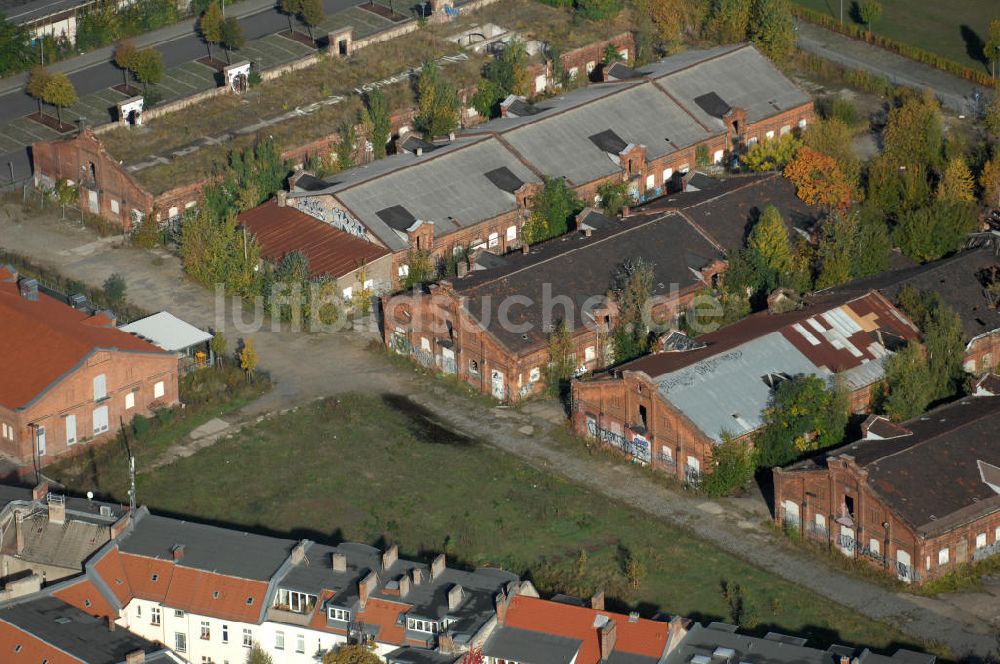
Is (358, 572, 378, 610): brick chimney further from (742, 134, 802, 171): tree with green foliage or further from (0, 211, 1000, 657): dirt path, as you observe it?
(742, 134, 802, 171): tree with green foliage

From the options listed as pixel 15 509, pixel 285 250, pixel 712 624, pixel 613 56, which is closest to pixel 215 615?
pixel 15 509

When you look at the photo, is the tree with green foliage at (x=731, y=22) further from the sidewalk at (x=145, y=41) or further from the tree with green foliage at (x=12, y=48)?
the tree with green foliage at (x=12, y=48)

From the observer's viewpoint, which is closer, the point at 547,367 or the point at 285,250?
the point at 547,367

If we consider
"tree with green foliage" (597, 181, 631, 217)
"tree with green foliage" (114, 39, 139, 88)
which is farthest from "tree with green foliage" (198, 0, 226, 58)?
"tree with green foliage" (597, 181, 631, 217)

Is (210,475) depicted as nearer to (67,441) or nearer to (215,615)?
(67,441)

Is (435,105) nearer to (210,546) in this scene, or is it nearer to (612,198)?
(612,198)
